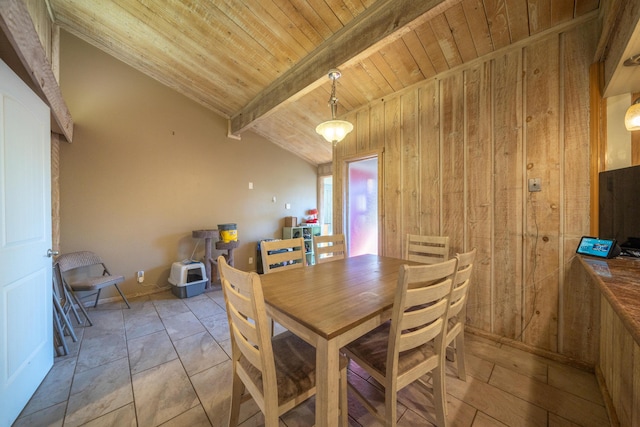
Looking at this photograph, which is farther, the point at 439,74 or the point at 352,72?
the point at 352,72

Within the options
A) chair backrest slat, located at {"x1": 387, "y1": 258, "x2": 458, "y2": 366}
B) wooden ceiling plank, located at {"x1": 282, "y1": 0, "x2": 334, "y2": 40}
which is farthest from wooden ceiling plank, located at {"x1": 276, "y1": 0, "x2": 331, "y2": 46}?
chair backrest slat, located at {"x1": 387, "y1": 258, "x2": 458, "y2": 366}

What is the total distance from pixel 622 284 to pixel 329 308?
50.8 inches

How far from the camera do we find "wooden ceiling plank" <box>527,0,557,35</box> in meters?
1.66

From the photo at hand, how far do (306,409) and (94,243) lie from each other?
3.34 meters

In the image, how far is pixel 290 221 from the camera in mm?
4855

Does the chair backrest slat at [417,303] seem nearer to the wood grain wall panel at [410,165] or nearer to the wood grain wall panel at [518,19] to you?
the wood grain wall panel at [410,165]

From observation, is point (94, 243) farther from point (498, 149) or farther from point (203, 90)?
point (498, 149)

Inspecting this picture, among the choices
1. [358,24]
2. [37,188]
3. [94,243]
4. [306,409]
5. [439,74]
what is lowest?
[306,409]

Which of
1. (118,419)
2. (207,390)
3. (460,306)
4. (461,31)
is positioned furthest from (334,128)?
(118,419)

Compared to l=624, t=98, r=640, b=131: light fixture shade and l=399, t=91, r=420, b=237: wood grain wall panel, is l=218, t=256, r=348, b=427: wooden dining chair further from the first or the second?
l=624, t=98, r=640, b=131: light fixture shade

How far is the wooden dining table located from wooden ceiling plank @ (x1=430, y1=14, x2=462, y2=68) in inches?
80.3

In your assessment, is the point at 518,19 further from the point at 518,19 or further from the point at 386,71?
the point at 386,71

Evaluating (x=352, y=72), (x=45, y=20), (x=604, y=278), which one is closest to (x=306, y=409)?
(x=604, y=278)

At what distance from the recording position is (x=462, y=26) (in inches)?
73.8
